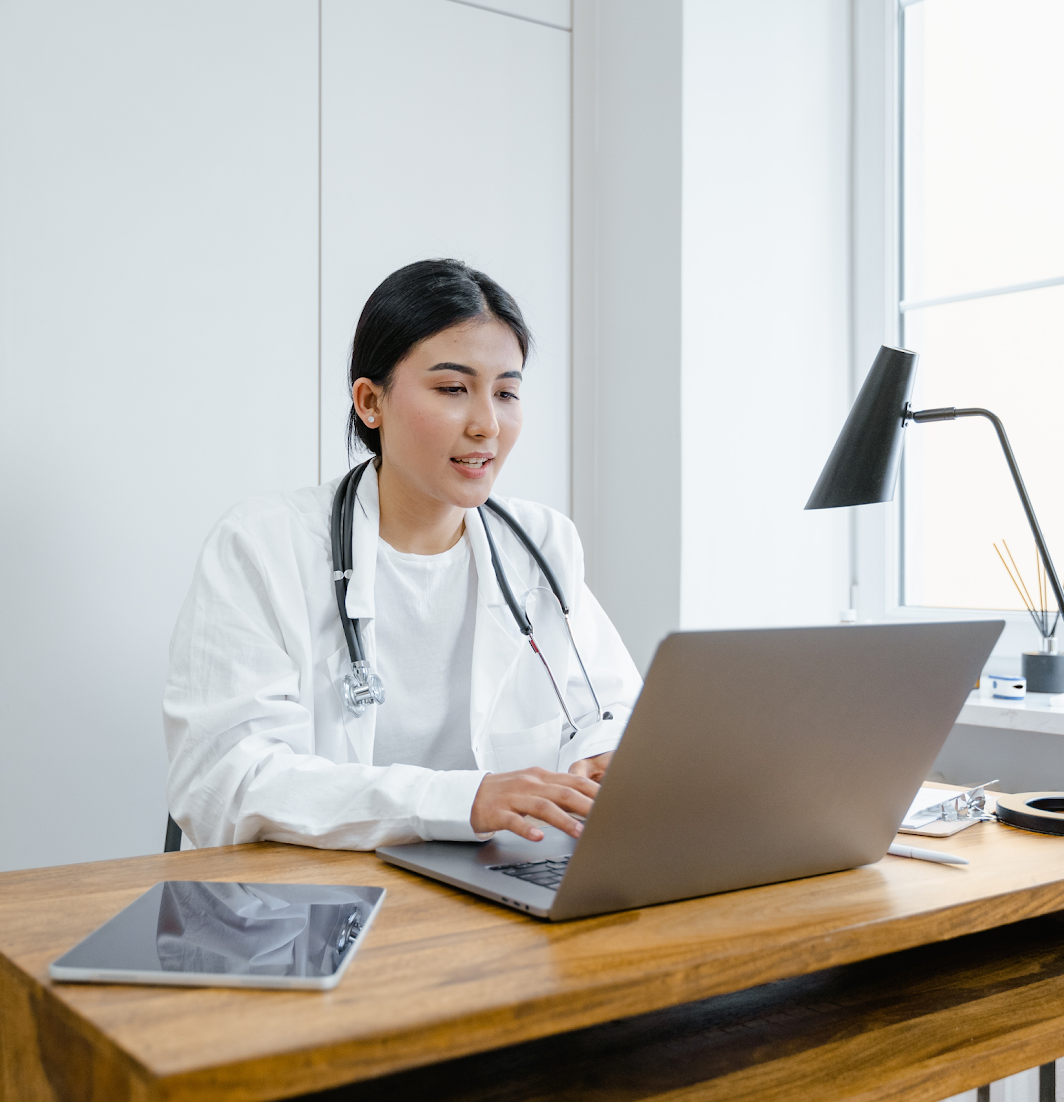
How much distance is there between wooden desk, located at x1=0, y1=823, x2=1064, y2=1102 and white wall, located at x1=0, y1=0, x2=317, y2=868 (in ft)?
3.12

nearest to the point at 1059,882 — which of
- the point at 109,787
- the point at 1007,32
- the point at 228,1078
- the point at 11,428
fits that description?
the point at 228,1078

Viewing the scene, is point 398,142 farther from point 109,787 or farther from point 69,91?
point 109,787

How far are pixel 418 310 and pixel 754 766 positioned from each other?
90 centimetres

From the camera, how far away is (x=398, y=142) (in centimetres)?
218

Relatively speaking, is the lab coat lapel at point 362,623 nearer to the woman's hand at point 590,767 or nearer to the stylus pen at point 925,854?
the woman's hand at point 590,767

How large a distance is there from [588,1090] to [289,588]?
0.75 m

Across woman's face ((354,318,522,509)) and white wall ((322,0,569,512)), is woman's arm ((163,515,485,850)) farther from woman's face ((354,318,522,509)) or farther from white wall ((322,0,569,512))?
white wall ((322,0,569,512))

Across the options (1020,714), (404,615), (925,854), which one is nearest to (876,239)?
(1020,714)

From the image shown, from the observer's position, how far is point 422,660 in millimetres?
1553

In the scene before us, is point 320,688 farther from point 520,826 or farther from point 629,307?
point 629,307

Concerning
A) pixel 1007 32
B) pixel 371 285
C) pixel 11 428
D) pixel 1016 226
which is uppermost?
pixel 1007 32

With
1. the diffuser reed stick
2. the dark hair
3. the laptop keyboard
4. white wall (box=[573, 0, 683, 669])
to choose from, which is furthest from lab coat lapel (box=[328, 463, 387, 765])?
the diffuser reed stick

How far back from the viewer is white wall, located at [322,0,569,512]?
210 cm

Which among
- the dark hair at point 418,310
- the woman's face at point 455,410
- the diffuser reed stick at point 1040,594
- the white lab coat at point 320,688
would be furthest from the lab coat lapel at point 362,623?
the diffuser reed stick at point 1040,594
